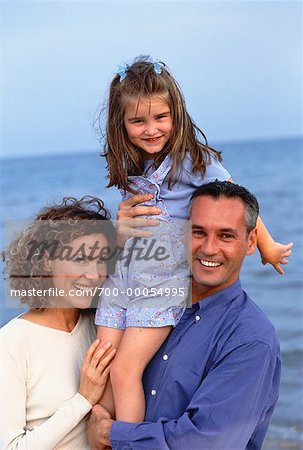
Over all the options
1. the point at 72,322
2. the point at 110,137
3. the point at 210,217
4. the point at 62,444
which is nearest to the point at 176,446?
the point at 62,444

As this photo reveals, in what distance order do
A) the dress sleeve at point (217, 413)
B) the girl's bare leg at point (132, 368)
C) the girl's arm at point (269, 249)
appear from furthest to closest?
1. the girl's arm at point (269, 249)
2. the girl's bare leg at point (132, 368)
3. the dress sleeve at point (217, 413)

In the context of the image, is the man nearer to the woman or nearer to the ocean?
the woman

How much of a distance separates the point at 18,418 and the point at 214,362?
675mm

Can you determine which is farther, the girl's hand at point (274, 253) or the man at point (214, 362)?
the girl's hand at point (274, 253)

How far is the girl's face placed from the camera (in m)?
2.97

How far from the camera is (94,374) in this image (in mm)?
2801

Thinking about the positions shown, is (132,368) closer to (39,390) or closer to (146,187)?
(39,390)

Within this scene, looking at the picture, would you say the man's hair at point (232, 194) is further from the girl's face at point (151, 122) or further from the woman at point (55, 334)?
the woman at point (55, 334)

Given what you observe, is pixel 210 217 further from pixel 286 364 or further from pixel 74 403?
pixel 286 364

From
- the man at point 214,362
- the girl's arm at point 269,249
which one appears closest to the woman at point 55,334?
the man at point 214,362

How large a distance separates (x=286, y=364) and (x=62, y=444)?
5.15 metres

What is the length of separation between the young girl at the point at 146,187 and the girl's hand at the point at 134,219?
0.08 feet

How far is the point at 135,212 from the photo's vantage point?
2.97 meters

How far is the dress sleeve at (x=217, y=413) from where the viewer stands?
2621 mm
